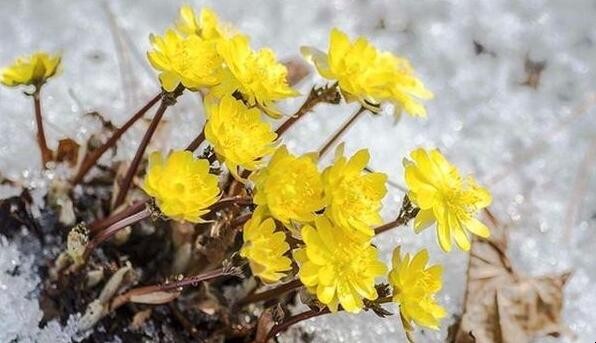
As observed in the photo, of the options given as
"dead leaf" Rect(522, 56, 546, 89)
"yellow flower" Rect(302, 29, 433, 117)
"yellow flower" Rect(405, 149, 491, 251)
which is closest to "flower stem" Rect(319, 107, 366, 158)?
"yellow flower" Rect(302, 29, 433, 117)

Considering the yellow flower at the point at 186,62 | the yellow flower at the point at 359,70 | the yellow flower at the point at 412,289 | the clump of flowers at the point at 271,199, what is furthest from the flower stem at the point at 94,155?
the yellow flower at the point at 412,289

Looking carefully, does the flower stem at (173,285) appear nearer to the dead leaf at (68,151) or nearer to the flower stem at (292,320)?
the flower stem at (292,320)

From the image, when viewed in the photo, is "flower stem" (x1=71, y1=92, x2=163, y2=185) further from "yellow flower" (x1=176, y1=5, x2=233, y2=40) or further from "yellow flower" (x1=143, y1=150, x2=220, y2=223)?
"yellow flower" (x1=143, y1=150, x2=220, y2=223)

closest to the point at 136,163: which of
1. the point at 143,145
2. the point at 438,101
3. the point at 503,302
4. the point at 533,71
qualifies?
the point at 143,145

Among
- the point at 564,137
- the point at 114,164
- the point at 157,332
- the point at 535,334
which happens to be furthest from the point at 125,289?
the point at 564,137

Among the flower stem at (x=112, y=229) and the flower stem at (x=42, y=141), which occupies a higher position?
the flower stem at (x=42, y=141)

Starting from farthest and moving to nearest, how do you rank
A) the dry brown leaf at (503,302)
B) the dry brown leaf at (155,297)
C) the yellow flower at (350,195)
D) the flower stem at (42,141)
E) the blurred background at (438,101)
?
the blurred background at (438,101), the dry brown leaf at (503,302), the flower stem at (42,141), the dry brown leaf at (155,297), the yellow flower at (350,195)

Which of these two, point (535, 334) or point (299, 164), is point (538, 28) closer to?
point (535, 334)
